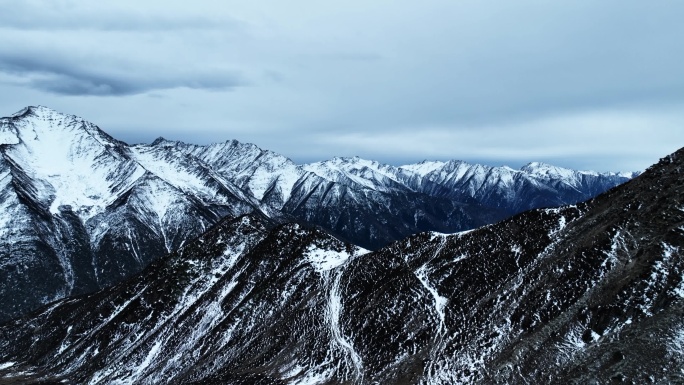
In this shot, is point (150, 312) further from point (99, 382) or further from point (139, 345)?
point (99, 382)

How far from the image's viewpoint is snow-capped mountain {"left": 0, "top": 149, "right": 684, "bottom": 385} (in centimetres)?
5603

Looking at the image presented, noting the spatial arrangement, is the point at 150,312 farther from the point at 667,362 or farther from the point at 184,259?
the point at 667,362

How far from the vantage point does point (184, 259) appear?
128m

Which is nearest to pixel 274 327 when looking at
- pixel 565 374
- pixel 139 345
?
pixel 139 345

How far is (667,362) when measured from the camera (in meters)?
47.4

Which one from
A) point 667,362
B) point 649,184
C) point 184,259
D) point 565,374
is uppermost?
point 649,184

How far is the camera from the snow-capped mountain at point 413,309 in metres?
56.0

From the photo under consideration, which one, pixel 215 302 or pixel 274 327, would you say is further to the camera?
pixel 215 302

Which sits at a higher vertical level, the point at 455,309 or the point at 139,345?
the point at 455,309

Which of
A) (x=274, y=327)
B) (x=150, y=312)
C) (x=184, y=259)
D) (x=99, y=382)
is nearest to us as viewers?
(x=274, y=327)

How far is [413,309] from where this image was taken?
80.1m

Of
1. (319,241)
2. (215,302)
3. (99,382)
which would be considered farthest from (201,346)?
(319,241)

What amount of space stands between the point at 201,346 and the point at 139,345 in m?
18.2

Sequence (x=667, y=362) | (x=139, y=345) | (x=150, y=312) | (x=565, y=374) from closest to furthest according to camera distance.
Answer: (x=667, y=362), (x=565, y=374), (x=139, y=345), (x=150, y=312)
